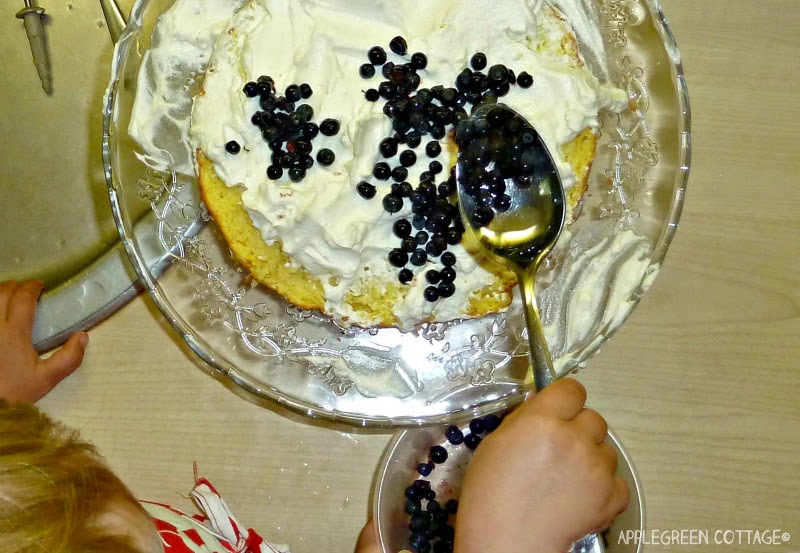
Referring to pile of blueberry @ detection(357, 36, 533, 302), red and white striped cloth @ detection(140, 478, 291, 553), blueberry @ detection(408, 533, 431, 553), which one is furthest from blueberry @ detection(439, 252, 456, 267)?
red and white striped cloth @ detection(140, 478, 291, 553)

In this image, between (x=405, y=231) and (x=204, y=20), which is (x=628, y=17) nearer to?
(x=405, y=231)

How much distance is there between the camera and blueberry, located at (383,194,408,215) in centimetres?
91

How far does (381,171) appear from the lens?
0.91 metres

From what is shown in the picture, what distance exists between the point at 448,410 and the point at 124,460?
1.74 feet

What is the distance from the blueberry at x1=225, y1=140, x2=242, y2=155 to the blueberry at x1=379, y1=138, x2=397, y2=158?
0.64ft

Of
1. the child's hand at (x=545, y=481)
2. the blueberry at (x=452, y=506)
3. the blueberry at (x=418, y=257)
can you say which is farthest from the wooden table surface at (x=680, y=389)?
the blueberry at (x=418, y=257)

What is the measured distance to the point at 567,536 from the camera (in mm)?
908

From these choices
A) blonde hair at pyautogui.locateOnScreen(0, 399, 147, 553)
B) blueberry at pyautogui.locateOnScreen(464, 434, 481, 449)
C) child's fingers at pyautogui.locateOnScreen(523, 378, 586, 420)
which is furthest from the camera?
blueberry at pyautogui.locateOnScreen(464, 434, 481, 449)

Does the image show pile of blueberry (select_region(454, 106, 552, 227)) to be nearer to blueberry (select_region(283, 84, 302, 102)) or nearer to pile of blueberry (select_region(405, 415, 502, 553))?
blueberry (select_region(283, 84, 302, 102))

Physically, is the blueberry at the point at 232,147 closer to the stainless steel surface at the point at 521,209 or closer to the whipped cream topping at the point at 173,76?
the whipped cream topping at the point at 173,76

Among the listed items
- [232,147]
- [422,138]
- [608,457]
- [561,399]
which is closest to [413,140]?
[422,138]

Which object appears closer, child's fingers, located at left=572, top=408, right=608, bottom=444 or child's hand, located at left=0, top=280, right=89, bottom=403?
child's fingers, located at left=572, top=408, right=608, bottom=444

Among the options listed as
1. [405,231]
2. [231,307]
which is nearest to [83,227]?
[231,307]

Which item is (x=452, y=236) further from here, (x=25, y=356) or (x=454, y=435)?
(x=25, y=356)
